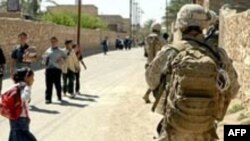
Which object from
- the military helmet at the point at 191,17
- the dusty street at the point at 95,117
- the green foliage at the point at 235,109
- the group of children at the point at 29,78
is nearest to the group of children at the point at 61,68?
the group of children at the point at 29,78

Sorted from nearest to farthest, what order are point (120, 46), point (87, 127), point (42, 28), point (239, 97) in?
point (87, 127), point (239, 97), point (42, 28), point (120, 46)

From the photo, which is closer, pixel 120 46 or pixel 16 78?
pixel 16 78

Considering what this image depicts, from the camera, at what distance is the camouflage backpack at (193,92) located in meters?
5.16

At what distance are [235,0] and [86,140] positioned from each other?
41.9 feet

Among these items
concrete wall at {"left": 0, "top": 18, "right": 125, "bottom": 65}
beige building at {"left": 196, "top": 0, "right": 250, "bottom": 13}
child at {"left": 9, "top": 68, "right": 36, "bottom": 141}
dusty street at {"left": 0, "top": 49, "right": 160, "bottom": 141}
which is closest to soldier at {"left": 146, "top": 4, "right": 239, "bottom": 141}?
child at {"left": 9, "top": 68, "right": 36, "bottom": 141}

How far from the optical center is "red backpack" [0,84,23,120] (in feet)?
25.5

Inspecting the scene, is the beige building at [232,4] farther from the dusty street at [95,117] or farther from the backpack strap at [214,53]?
the backpack strap at [214,53]

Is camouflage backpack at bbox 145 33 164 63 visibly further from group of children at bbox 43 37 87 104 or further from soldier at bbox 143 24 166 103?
group of children at bbox 43 37 87 104

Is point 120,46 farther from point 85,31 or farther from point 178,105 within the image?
point 178,105

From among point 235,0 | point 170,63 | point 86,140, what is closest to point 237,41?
point 86,140

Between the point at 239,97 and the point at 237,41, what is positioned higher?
the point at 237,41

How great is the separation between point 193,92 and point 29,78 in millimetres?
3246

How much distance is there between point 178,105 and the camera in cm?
520

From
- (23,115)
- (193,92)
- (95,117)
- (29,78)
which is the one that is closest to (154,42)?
(95,117)
